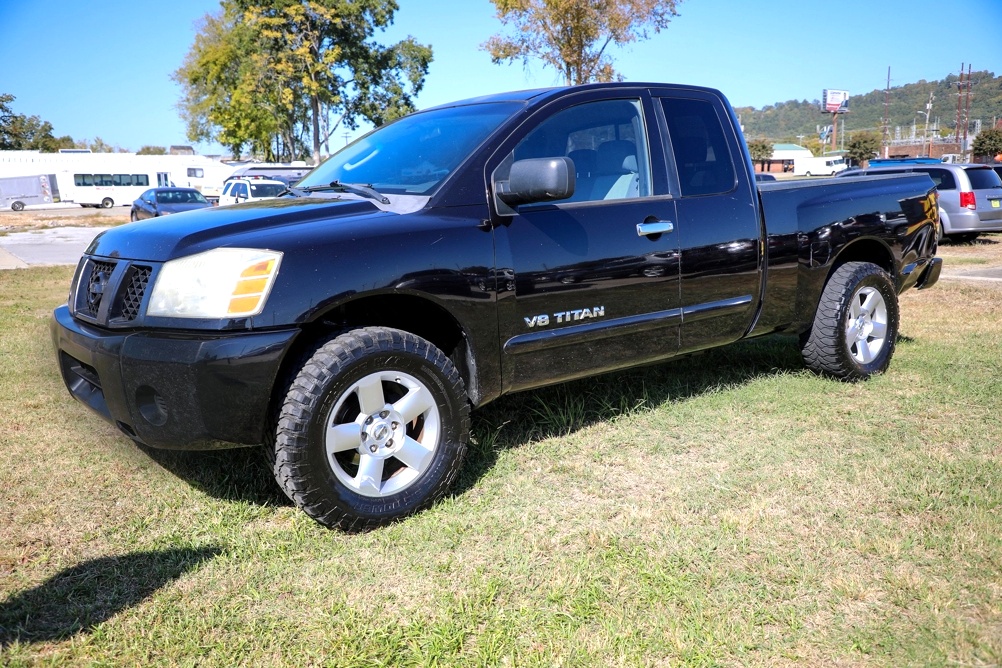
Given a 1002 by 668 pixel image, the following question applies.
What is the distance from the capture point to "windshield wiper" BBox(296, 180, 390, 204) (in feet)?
11.6

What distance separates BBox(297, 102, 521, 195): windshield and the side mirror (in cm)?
32

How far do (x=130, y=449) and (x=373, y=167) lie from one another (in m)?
1.92

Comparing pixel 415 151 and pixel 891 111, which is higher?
pixel 891 111

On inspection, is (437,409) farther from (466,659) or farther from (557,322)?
(466,659)

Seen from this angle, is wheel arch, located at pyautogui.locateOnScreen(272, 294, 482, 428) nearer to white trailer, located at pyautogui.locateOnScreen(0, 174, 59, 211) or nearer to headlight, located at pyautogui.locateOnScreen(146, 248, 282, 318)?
headlight, located at pyautogui.locateOnScreen(146, 248, 282, 318)

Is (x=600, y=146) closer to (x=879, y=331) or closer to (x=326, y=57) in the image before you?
(x=879, y=331)

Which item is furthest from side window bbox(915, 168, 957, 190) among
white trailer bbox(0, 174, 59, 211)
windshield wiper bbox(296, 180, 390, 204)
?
white trailer bbox(0, 174, 59, 211)

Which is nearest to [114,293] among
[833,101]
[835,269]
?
[835,269]

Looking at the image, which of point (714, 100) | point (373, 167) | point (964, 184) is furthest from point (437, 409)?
point (964, 184)

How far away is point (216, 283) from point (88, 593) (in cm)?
115

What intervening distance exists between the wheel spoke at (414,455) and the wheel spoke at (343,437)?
0.20 meters

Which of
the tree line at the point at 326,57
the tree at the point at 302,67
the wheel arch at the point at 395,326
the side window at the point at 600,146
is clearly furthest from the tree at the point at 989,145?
the wheel arch at the point at 395,326

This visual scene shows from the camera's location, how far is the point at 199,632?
245 cm

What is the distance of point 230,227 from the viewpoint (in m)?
3.07
